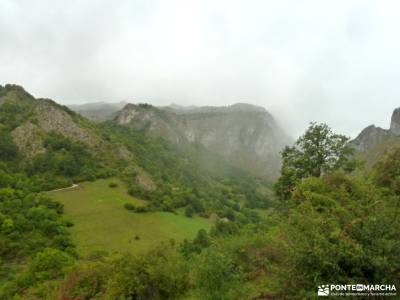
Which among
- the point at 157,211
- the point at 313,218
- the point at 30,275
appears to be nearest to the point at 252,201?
the point at 157,211

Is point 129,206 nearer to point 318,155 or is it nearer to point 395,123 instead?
point 318,155

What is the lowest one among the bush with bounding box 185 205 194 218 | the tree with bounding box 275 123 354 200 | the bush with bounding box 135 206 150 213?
the bush with bounding box 185 205 194 218

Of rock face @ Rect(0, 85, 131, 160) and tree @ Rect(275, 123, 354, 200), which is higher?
rock face @ Rect(0, 85, 131, 160)

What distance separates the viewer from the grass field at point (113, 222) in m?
56.2

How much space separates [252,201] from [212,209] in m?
44.5

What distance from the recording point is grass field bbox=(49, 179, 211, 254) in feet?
184

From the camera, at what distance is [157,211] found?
8031cm

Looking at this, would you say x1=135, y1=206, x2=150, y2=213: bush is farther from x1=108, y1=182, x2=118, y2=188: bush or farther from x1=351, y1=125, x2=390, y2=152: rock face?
Answer: x1=351, y1=125, x2=390, y2=152: rock face

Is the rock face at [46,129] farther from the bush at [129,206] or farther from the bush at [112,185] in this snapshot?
the bush at [129,206]

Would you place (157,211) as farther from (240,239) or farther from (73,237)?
(240,239)

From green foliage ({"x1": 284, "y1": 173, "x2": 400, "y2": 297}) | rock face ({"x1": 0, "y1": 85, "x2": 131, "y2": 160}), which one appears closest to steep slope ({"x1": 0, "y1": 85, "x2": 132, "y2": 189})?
rock face ({"x1": 0, "y1": 85, "x2": 131, "y2": 160})

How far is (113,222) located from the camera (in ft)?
214

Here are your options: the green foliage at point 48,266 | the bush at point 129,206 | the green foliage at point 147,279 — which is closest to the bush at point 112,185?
the bush at point 129,206

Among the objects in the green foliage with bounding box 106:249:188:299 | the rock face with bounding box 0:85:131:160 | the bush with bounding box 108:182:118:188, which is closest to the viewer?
the green foliage with bounding box 106:249:188:299
